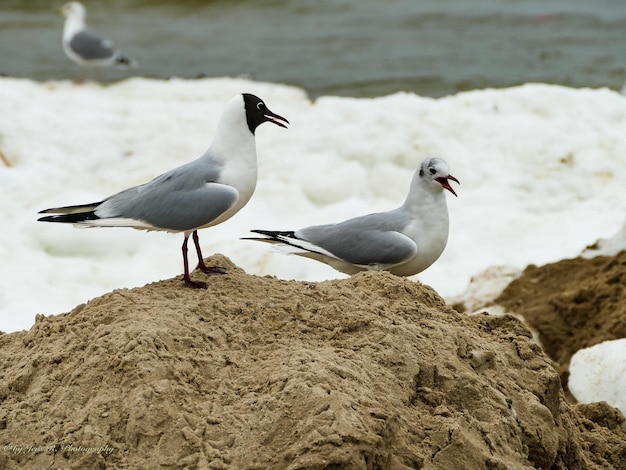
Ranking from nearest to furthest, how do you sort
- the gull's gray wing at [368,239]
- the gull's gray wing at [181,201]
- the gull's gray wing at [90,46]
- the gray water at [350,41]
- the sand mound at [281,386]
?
1. the sand mound at [281,386]
2. the gull's gray wing at [181,201]
3. the gull's gray wing at [368,239]
4. the gray water at [350,41]
5. the gull's gray wing at [90,46]

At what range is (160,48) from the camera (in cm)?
1567

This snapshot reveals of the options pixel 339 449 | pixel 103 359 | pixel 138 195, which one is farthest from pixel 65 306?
pixel 339 449

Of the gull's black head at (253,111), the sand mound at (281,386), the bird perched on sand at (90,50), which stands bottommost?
the sand mound at (281,386)

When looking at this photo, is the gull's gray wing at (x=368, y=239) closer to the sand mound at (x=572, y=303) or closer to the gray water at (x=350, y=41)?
the sand mound at (x=572, y=303)

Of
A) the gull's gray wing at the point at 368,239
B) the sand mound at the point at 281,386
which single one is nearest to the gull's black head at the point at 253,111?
the sand mound at the point at 281,386

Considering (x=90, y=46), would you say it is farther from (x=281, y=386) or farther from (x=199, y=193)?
(x=281, y=386)

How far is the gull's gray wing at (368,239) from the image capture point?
5.40 m

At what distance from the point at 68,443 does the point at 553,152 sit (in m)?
6.59

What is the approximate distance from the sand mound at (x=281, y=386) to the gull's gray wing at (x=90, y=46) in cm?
1065

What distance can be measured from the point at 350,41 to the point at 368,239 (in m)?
10.4

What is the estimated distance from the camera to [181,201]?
440 cm

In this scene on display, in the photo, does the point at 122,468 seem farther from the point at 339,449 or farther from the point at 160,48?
the point at 160,48

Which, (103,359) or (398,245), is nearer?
(103,359)

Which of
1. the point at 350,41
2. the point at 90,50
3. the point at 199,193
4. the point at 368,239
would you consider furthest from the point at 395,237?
the point at 350,41
